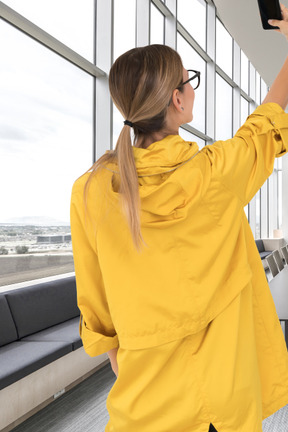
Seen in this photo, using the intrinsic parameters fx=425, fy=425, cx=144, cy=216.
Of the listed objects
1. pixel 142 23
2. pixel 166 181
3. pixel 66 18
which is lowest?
pixel 166 181

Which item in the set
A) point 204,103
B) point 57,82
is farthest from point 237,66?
point 57,82

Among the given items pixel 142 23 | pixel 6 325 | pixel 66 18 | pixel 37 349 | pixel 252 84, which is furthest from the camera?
pixel 252 84

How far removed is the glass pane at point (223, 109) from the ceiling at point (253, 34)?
2.17 meters

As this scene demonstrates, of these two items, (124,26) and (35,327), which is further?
(124,26)

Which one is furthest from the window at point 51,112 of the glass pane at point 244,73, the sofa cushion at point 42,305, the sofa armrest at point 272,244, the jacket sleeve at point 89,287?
the sofa armrest at point 272,244

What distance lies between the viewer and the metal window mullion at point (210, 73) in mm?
8773

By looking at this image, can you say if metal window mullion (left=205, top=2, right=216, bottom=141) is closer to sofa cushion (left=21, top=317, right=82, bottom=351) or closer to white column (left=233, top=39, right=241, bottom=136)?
white column (left=233, top=39, right=241, bottom=136)

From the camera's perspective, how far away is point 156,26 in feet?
21.9

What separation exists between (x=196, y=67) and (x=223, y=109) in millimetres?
2003

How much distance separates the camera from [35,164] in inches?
168

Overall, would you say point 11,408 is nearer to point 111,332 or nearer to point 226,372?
point 111,332

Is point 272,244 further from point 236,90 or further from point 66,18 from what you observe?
point 66,18

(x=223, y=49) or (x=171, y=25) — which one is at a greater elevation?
(x=223, y=49)

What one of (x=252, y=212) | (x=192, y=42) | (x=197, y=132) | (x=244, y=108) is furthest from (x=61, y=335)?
(x=244, y=108)
